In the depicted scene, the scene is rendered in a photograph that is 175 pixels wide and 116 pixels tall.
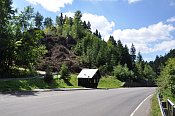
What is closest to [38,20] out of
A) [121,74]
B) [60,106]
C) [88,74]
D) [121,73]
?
[121,73]

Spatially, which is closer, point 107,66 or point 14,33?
point 14,33

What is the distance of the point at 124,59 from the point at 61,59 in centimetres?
3462

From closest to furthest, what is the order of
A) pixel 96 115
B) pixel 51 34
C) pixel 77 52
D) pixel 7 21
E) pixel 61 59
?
pixel 96 115
pixel 7 21
pixel 61 59
pixel 77 52
pixel 51 34

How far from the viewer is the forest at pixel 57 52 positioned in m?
52.8

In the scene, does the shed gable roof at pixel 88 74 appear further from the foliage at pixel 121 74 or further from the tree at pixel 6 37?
the foliage at pixel 121 74

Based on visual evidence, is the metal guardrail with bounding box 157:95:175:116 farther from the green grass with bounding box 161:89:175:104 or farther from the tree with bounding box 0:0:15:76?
the tree with bounding box 0:0:15:76

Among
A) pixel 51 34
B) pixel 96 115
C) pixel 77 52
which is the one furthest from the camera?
pixel 51 34

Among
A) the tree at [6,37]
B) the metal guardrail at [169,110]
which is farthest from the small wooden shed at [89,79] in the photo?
the metal guardrail at [169,110]

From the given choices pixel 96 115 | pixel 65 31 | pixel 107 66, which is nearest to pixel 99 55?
pixel 107 66

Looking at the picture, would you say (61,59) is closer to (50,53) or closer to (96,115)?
(50,53)

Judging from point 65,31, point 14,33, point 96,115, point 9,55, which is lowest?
point 96,115

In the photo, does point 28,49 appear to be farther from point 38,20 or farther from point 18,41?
point 38,20

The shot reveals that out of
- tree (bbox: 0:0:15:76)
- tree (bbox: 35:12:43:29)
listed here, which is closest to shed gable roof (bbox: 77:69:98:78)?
tree (bbox: 0:0:15:76)

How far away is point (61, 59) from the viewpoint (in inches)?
4141
